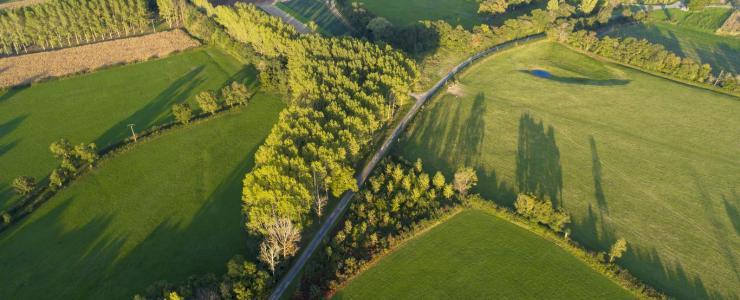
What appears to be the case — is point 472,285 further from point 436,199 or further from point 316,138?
point 316,138

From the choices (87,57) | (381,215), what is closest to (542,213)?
(381,215)

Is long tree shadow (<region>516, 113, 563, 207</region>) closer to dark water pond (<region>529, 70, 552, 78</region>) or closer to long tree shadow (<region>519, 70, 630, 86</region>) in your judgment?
long tree shadow (<region>519, 70, 630, 86</region>)

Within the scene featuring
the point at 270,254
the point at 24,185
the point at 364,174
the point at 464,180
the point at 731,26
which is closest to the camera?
the point at 270,254

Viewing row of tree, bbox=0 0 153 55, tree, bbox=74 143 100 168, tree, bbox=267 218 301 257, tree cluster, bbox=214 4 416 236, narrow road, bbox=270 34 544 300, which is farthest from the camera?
row of tree, bbox=0 0 153 55

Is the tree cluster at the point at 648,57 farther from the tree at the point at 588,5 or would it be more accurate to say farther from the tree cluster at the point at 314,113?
the tree cluster at the point at 314,113

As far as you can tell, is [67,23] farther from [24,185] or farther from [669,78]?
[669,78]

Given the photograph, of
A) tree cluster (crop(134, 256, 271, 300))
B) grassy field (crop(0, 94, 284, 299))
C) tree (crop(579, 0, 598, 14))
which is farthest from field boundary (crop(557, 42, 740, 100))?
tree cluster (crop(134, 256, 271, 300))

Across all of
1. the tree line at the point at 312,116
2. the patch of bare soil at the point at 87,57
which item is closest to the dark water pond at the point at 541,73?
the tree line at the point at 312,116
